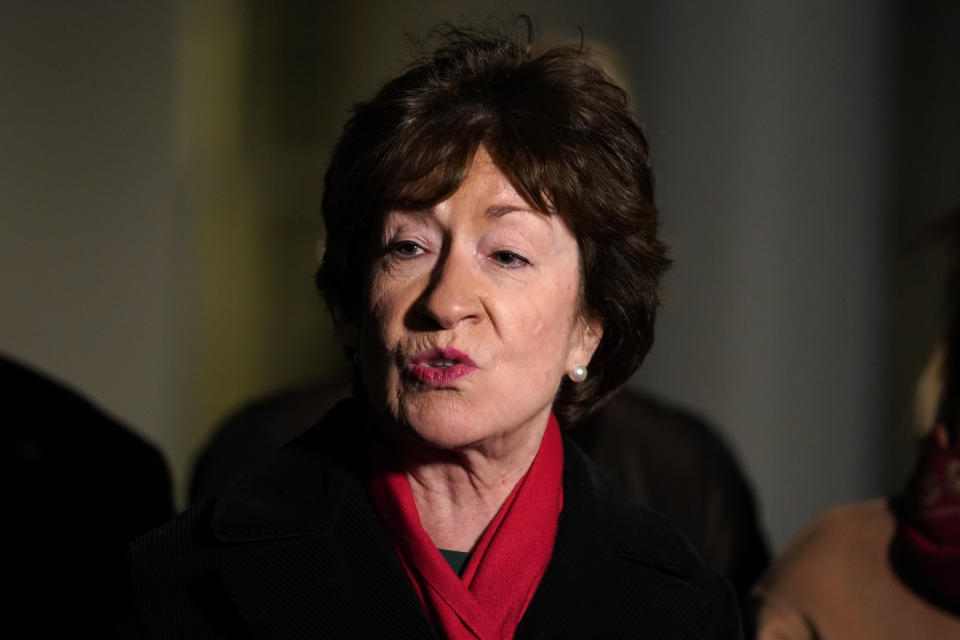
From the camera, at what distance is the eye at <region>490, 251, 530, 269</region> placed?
1.44 m

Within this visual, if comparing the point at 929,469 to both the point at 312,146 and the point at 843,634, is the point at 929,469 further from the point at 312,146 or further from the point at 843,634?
the point at 312,146

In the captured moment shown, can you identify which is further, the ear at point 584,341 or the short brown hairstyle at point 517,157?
the ear at point 584,341

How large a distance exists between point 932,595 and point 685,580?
640 millimetres

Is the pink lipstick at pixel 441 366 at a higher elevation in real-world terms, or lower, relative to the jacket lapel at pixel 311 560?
higher

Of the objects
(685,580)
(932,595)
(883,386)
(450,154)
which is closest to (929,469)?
(932,595)

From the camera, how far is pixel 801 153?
3.78 metres

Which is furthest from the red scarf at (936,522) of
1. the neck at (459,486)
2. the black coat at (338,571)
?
the neck at (459,486)

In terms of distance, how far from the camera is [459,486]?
152 centimetres

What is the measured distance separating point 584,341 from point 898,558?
82 cm

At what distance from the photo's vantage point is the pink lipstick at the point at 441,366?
55.1 inches

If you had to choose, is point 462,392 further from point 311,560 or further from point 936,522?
point 936,522

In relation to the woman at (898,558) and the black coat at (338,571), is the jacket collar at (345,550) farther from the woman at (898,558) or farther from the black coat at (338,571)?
the woman at (898,558)

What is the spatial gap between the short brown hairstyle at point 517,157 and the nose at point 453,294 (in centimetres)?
8

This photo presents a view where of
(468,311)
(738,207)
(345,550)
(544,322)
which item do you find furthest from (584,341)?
(738,207)
